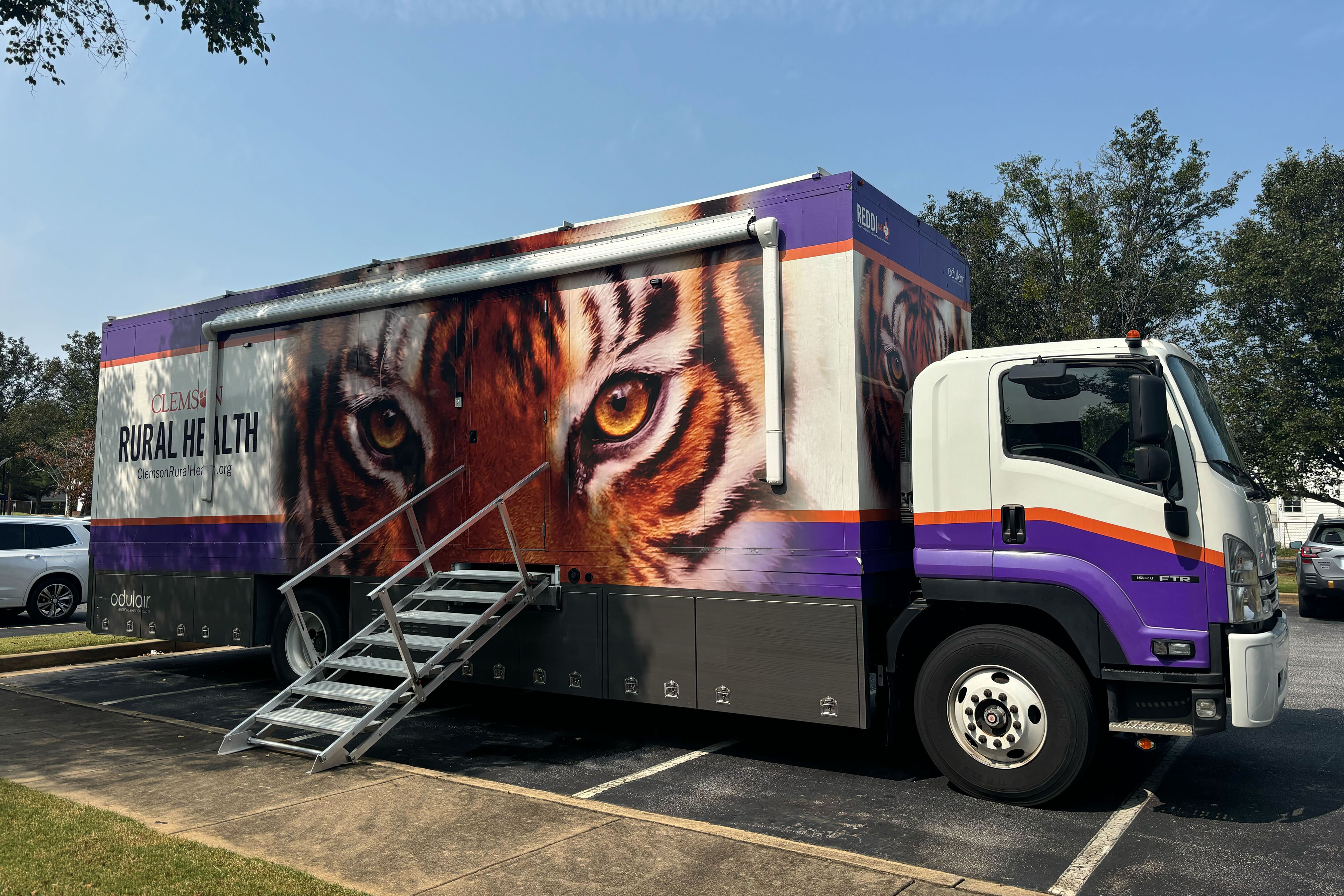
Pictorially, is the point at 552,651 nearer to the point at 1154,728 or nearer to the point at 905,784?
the point at 905,784

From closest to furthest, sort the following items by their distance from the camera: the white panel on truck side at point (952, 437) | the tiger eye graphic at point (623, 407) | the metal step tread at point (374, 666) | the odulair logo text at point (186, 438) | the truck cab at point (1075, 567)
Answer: the truck cab at point (1075, 567)
the white panel on truck side at point (952, 437)
the metal step tread at point (374, 666)
the tiger eye graphic at point (623, 407)
the odulair logo text at point (186, 438)

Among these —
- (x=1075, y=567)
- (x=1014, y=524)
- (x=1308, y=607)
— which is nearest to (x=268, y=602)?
(x=1014, y=524)

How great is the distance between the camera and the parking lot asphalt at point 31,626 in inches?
553

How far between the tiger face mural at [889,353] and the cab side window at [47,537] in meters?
15.0

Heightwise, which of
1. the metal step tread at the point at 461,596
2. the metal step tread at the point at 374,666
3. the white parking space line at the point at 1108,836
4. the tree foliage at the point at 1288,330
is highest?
the tree foliage at the point at 1288,330

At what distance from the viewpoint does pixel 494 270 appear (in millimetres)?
7645

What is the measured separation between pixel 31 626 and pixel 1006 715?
15.7m

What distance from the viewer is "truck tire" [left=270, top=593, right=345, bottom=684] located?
8.75 m

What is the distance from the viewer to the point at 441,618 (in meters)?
7.09

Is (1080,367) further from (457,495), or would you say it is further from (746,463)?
(457,495)

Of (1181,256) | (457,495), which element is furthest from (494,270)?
(1181,256)

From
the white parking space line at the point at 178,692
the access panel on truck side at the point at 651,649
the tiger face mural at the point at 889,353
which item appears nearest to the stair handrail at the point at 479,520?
the access panel on truck side at the point at 651,649

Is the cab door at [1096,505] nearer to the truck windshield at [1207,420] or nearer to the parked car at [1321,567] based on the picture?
the truck windshield at [1207,420]

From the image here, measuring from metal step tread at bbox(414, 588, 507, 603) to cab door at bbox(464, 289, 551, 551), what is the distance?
42 centimetres
